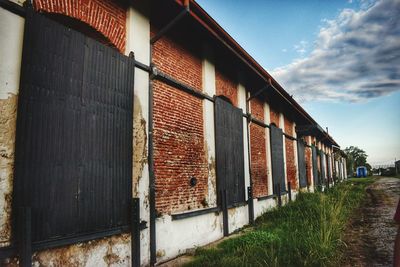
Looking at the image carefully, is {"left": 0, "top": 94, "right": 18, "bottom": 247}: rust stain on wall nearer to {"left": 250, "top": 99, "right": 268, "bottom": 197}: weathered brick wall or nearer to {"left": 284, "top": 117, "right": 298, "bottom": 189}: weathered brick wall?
{"left": 250, "top": 99, "right": 268, "bottom": 197}: weathered brick wall

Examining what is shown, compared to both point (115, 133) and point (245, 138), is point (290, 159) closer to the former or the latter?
point (245, 138)

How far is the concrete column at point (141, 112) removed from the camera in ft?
14.6

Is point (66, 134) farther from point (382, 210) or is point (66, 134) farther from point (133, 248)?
point (382, 210)

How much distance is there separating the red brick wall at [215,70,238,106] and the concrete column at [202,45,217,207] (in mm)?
361

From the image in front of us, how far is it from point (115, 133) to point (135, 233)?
1.40 metres

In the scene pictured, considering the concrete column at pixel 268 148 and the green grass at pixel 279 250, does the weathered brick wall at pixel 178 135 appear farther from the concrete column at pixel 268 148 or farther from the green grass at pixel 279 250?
the concrete column at pixel 268 148

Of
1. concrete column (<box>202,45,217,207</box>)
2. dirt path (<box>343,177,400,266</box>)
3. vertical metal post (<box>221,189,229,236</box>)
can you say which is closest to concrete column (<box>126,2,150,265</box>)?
concrete column (<box>202,45,217,207</box>)

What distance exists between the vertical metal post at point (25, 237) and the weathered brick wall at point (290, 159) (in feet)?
35.7

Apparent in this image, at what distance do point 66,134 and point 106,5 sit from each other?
2024mm

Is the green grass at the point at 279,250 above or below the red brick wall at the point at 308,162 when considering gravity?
below

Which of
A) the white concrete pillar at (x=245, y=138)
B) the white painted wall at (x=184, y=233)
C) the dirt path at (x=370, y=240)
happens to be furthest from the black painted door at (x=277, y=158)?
the white painted wall at (x=184, y=233)

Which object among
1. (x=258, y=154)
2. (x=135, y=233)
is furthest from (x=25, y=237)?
(x=258, y=154)

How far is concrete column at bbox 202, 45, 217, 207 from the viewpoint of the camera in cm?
655

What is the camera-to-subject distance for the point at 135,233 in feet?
13.9
